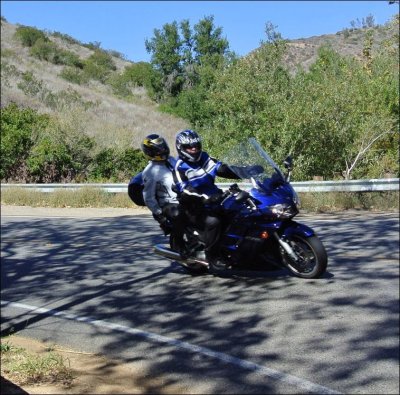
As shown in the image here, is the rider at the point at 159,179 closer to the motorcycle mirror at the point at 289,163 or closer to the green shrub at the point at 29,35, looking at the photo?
the motorcycle mirror at the point at 289,163

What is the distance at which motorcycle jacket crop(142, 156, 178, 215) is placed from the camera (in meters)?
2.08

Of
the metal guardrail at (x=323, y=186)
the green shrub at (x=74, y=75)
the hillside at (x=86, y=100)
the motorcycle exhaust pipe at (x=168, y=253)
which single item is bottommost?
the motorcycle exhaust pipe at (x=168, y=253)

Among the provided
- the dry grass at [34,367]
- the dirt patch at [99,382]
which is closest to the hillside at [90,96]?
the dirt patch at [99,382]

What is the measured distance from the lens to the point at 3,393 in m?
2.17

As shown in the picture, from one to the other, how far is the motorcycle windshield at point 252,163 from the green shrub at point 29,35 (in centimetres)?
105

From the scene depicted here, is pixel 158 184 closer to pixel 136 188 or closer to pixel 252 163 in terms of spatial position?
pixel 136 188

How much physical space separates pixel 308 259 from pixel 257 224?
582mm

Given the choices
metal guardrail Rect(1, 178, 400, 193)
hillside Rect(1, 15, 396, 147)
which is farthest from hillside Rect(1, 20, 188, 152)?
metal guardrail Rect(1, 178, 400, 193)

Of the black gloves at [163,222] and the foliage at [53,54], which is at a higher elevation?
the foliage at [53,54]

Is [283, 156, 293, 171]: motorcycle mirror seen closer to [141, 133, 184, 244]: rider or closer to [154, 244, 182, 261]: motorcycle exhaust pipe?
[141, 133, 184, 244]: rider

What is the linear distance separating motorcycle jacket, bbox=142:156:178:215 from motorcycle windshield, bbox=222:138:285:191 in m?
0.36

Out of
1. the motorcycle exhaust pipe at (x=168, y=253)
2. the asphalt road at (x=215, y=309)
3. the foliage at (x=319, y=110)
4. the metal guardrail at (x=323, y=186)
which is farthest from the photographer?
the motorcycle exhaust pipe at (x=168, y=253)

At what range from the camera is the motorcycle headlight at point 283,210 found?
7.70 feet

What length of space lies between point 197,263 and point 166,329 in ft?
1.81
